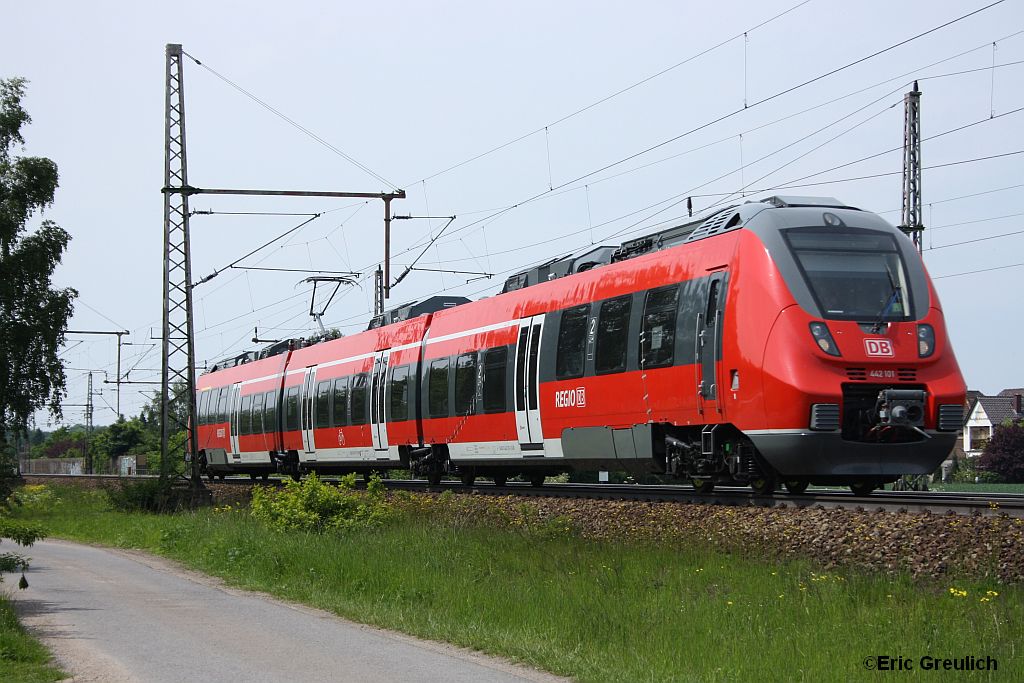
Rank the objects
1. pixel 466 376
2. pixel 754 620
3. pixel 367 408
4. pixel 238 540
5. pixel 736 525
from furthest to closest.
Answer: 1. pixel 367 408
2. pixel 466 376
3. pixel 238 540
4. pixel 736 525
5. pixel 754 620

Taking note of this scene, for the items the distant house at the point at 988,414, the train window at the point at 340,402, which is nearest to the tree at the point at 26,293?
the train window at the point at 340,402

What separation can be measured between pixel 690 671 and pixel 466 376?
15.5 m

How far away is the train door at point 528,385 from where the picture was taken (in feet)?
69.5

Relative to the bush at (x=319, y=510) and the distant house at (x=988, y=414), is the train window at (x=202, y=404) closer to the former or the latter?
the bush at (x=319, y=510)

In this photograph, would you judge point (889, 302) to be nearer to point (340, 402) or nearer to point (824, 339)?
point (824, 339)

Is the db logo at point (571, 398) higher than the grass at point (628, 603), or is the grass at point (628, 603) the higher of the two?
the db logo at point (571, 398)

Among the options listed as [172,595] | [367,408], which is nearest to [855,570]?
[172,595]

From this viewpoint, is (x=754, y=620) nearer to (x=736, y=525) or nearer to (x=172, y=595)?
(x=736, y=525)

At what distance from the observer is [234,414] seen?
4162 cm

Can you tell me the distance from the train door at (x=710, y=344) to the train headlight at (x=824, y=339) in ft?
4.43

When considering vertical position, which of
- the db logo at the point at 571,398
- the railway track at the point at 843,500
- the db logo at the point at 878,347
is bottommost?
the railway track at the point at 843,500

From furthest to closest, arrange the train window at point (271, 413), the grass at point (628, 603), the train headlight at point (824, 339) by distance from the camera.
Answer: the train window at point (271, 413) → the train headlight at point (824, 339) → the grass at point (628, 603)

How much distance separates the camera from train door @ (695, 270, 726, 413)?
15945mm

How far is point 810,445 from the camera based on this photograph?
48.2ft
